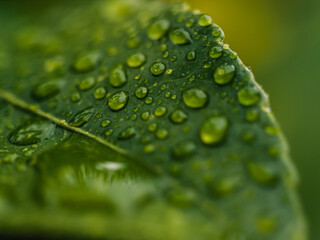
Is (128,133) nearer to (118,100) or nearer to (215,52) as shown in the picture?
(118,100)

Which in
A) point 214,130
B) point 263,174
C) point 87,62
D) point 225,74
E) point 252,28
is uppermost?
point 252,28

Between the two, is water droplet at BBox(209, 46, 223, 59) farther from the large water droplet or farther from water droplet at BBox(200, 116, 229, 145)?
the large water droplet

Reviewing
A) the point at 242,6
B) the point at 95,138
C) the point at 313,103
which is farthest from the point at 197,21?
the point at 313,103

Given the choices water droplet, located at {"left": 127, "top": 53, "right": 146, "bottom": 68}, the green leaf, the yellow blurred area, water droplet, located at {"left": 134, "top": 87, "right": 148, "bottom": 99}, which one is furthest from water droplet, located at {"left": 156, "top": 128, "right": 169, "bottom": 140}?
the yellow blurred area

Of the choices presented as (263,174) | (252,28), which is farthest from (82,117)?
(252,28)

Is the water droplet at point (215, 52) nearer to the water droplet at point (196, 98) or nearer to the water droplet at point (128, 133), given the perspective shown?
the water droplet at point (196, 98)

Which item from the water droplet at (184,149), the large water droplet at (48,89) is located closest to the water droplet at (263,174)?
the water droplet at (184,149)

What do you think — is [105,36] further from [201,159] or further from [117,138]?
[201,159]
